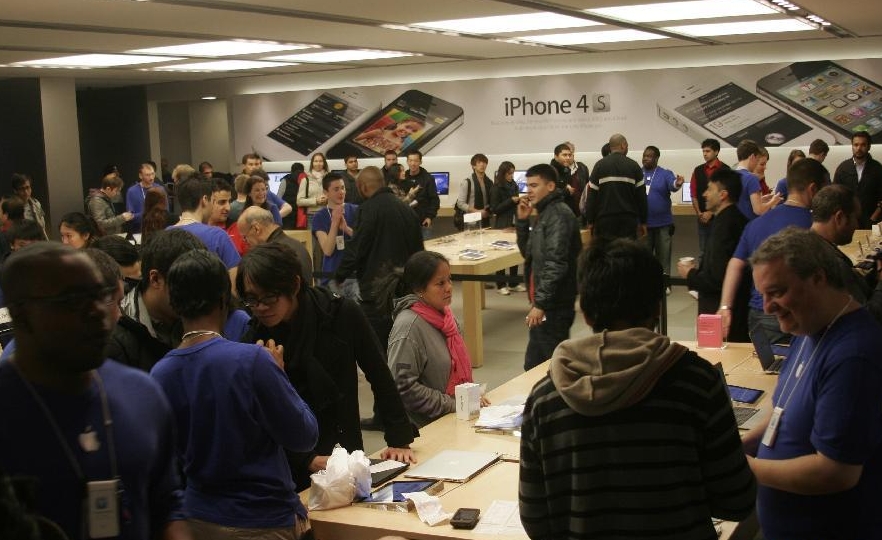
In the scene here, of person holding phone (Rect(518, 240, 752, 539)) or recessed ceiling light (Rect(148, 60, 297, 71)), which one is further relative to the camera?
recessed ceiling light (Rect(148, 60, 297, 71))

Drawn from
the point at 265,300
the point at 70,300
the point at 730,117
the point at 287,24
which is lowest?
the point at 265,300

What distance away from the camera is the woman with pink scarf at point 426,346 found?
4281 millimetres

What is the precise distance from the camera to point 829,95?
1301 cm

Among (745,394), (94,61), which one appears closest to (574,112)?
(94,61)

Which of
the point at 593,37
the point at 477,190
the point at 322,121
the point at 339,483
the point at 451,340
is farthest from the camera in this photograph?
the point at 322,121

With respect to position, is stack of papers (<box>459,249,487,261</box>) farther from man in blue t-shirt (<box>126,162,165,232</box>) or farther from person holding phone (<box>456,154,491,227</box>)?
man in blue t-shirt (<box>126,162,165,232</box>)

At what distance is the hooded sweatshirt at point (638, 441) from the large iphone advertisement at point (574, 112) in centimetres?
1181

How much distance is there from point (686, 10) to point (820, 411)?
6742 mm

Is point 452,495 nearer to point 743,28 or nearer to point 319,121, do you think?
point 743,28

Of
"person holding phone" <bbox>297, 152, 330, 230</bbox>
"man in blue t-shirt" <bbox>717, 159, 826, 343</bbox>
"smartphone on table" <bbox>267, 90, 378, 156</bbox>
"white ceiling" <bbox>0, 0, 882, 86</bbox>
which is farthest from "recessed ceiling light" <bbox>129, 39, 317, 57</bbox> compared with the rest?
"man in blue t-shirt" <bbox>717, 159, 826, 343</bbox>

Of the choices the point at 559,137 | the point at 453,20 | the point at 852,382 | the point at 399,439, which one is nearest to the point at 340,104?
the point at 559,137

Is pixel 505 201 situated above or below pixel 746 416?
above

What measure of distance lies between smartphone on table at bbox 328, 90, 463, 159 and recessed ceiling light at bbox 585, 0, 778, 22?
6514 mm

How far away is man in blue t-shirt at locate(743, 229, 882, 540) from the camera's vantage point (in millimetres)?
2461
